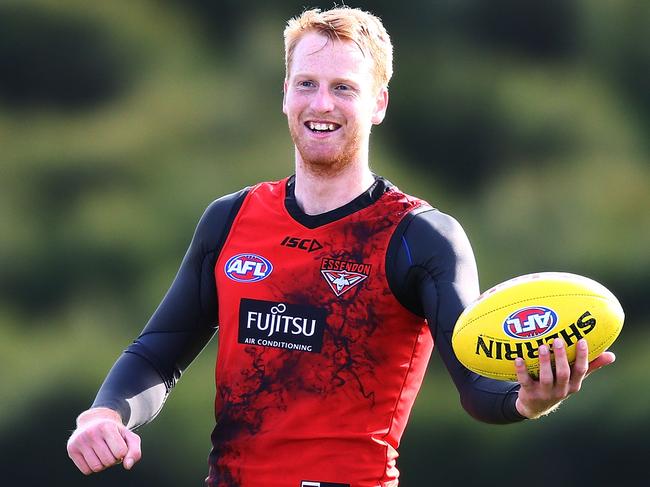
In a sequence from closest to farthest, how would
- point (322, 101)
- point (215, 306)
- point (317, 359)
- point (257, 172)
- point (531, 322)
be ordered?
1. point (531, 322)
2. point (317, 359)
3. point (322, 101)
4. point (215, 306)
5. point (257, 172)

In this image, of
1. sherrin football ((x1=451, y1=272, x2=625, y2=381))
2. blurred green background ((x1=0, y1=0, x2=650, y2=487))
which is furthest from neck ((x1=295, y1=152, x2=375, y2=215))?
blurred green background ((x1=0, y1=0, x2=650, y2=487))

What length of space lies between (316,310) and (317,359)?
4.6 inches

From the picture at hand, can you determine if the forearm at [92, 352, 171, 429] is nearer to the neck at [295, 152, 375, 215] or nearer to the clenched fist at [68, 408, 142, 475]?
the clenched fist at [68, 408, 142, 475]

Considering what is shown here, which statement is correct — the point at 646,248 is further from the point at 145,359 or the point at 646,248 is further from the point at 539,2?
the point at 145,359

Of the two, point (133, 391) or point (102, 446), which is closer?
point (102, 446)

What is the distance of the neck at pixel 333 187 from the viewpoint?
2830 mm

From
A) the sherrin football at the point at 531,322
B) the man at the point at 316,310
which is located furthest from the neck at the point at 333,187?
the sherrin football at the point at 531,322

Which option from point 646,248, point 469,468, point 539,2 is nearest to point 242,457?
point 469,468

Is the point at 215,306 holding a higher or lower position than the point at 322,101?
lower

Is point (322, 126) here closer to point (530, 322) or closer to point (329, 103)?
point (329, 103)

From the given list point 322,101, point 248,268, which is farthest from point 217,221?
point 322,101

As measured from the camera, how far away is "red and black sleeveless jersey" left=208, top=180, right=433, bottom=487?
261 centimetres

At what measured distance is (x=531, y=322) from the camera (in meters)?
2.30

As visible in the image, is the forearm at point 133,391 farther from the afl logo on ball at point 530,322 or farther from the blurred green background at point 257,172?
the blurred green background at point 257,172
